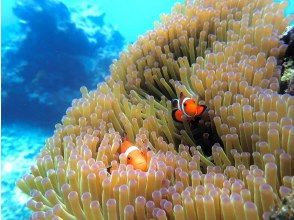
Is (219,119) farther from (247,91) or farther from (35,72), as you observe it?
(35,72)

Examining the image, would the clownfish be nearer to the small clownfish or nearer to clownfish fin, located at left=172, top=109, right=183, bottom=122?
clownfish fin, located at left=172, top=109, right=183, bottom=122

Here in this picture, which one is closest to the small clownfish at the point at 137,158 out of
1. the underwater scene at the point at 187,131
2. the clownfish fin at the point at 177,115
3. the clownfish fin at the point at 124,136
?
the underwater scene at the point at 187,131

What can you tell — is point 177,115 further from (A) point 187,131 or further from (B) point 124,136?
(B) point 124,136

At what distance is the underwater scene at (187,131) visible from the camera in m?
1.54

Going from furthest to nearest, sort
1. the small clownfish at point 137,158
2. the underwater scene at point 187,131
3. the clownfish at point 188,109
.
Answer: the clownfish at point 188,109 < the small clownfish at point 137,158 < the underwater scene at point 187,131

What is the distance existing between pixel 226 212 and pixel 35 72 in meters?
10.8

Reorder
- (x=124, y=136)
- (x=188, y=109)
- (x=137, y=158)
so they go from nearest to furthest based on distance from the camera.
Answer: (x=137, y=158) → (x=188, y=109) → (x=124, y=136)

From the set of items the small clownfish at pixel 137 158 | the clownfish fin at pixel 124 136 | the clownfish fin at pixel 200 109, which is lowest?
the small clownfish at pixel 137 158

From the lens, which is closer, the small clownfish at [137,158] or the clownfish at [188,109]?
the small clownfish at [137,158]

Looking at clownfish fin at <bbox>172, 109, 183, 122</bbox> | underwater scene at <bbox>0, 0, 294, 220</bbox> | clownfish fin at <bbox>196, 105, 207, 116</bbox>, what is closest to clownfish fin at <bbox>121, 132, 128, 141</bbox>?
underwater scene at <bbox>0, 0, 294, 220</bbox>

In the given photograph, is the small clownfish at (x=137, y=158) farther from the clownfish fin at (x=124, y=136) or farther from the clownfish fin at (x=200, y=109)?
the clownfish fin at (x=200, y=109)

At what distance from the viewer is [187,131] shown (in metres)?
2.35

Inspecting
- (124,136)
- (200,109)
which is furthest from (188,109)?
(124,136)

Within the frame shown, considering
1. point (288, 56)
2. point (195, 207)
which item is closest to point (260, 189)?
point (195, 207)
